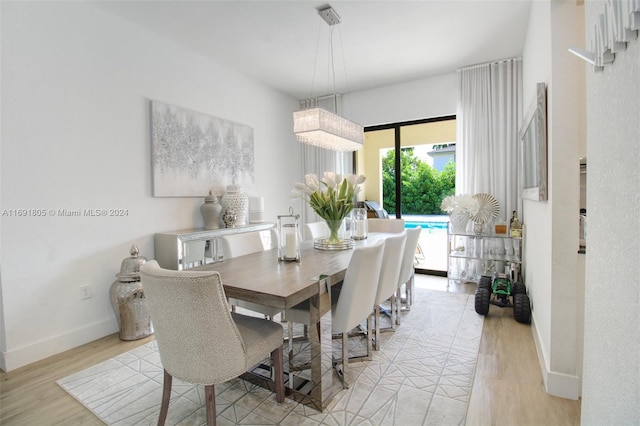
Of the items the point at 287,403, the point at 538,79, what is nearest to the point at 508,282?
the point at 538,79

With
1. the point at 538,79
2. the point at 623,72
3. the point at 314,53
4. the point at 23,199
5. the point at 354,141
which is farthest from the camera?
the point at 314,53

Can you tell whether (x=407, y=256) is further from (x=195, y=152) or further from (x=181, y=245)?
(x=195, y=152)

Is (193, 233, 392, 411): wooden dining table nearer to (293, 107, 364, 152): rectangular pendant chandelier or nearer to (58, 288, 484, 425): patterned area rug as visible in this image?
(58, 288, 484, 425): patterned area rug

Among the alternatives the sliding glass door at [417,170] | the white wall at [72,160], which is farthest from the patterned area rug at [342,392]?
the sliding glass door at [417,170]

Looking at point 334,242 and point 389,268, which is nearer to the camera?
point 389,268

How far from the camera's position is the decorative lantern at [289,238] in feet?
7.11

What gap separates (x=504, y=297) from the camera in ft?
10.5

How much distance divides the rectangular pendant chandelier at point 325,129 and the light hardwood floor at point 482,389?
2.17 m

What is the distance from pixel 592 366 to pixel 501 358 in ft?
5.52

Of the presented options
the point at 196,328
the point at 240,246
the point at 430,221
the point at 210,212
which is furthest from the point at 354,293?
the point at 430,221

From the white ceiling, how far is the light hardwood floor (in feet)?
9.28

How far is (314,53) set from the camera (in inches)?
143

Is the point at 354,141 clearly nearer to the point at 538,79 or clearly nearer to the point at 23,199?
the point at 538,79

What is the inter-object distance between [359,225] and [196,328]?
78.1 inches
